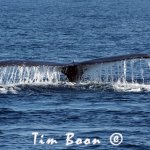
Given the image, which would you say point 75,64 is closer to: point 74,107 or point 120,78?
point 74,107

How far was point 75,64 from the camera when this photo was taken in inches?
976

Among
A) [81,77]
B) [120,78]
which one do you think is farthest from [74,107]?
[120,78]

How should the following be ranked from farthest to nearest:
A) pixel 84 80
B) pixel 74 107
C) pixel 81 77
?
pixel 84 80
pixel 81 77
pixel 74 107

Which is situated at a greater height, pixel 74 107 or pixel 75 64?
pixel 75 64

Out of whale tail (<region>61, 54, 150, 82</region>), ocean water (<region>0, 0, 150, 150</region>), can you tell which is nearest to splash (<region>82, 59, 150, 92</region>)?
ocean water (<region>0, 0, 150, 150</region>)

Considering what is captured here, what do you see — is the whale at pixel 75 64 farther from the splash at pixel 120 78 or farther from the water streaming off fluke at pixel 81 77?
the splash at pixel 120 78

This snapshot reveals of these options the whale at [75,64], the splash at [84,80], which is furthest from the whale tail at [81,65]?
the splash at [84,80]

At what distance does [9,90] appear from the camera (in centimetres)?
2492

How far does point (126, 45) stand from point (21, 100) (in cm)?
1942

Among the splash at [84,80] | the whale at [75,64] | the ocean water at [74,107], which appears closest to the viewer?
the ocean water at [74,107]

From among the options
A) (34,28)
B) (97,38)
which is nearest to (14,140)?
(97,38)

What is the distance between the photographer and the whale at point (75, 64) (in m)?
24.1

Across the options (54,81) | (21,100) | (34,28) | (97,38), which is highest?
(34,28)

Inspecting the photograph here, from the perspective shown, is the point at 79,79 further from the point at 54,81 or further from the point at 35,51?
the point at 35,51
